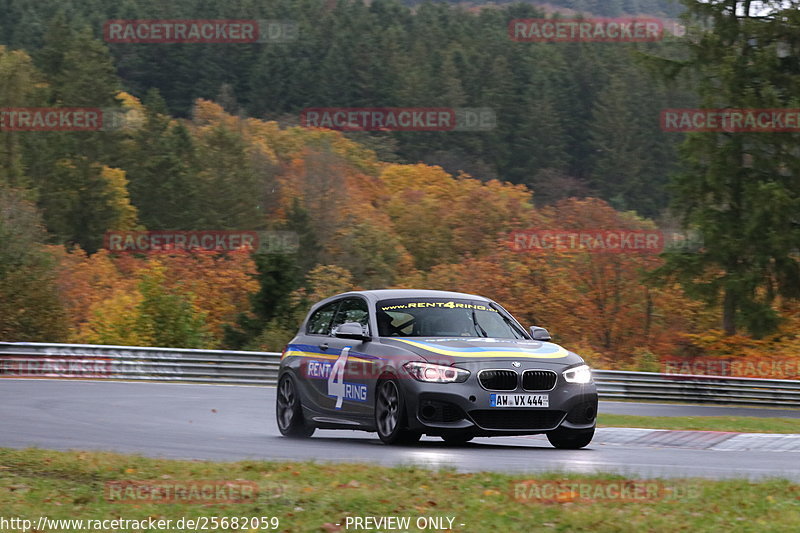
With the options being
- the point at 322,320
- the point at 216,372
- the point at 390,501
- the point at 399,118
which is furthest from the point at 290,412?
the point at 399,118

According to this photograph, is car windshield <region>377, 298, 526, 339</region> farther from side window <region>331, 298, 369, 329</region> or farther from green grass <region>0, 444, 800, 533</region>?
green grass <region>0, 444, 800, 533</region>

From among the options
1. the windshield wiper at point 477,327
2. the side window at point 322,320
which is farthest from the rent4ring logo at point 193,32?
the windshield wiper at point 477,327

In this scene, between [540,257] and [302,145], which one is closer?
[540,257]

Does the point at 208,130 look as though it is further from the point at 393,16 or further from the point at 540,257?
the point at 540,257

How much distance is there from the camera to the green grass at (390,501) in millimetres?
7875

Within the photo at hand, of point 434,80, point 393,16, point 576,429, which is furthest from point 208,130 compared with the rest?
point 576,429

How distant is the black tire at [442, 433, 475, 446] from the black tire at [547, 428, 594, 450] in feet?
2.97

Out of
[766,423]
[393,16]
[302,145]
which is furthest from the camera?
[393,16]

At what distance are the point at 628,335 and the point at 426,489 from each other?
5113 centimetres

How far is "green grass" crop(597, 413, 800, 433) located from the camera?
62.6 feet

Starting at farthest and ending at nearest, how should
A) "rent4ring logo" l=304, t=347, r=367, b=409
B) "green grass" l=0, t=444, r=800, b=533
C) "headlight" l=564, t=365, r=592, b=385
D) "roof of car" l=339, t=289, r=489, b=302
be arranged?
1. "roof of car" l=339, t=289, r=489, b=302
2. "rent4ring logo" l=304, t=347, r=367, b=409
3. "headlight" l=564, t=365, r=592, b=385
4. "green grass" l=0, t=444, r=800, b=533

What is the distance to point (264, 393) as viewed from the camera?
25312mm

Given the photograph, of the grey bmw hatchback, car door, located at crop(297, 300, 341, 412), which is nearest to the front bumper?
the grey bmw hatchback

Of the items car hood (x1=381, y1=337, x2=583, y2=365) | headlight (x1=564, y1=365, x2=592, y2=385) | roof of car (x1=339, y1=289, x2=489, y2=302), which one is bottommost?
headlight (x1=564, y1=365, x2=592, y2=385)
